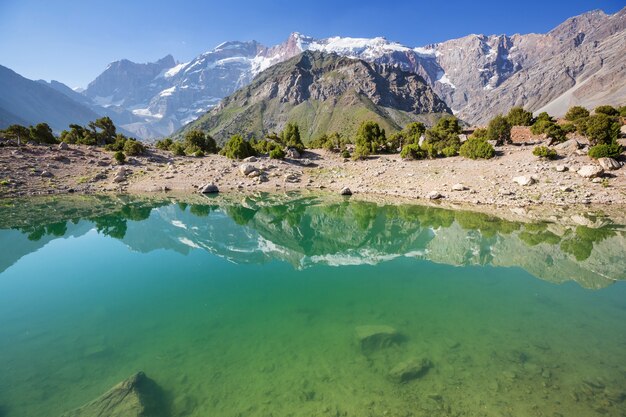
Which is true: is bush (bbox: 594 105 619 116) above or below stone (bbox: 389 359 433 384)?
above

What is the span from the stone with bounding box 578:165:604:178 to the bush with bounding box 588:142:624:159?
8.63 ft

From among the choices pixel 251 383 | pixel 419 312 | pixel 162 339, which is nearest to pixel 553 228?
pixel 419 312

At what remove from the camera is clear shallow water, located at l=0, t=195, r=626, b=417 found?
878 centimetres

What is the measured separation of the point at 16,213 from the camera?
34812 millimetres

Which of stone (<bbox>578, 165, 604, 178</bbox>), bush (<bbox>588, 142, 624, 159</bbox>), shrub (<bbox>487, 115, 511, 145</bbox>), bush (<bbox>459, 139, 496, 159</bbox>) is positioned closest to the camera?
stone (<bbox>578, 165, 604, 178</bbox>)

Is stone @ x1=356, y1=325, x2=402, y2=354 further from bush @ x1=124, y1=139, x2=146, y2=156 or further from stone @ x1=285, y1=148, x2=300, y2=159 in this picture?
bush @ x1=124, y1=139, x2=146, y2=156

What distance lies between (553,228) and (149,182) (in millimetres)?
55463

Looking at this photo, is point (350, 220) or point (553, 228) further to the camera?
point (350, 220)

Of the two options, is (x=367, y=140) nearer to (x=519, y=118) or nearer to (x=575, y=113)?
(x=519, y=118)

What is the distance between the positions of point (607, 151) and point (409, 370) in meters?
44.6

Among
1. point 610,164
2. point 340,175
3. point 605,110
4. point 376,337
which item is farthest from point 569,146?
point 376,337

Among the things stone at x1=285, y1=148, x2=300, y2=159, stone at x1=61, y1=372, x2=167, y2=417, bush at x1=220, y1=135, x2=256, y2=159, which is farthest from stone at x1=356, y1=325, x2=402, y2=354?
bush at x1=220, y1=135, x2=256, y2=159

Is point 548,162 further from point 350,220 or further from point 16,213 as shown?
point 16,213

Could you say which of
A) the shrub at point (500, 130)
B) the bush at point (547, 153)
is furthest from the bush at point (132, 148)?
the bush at point (547, 153)
